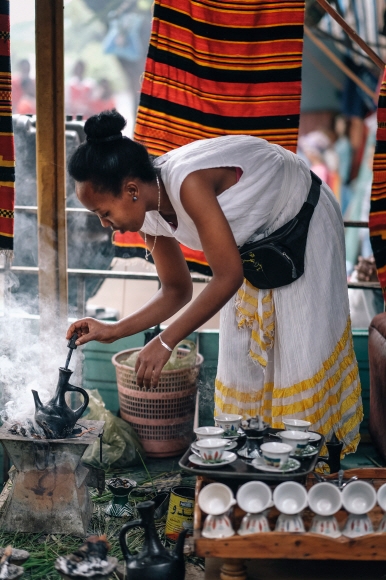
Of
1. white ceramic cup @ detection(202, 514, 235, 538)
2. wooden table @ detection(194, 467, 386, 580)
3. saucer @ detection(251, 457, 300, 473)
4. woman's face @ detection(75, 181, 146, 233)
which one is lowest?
wooden table @ detection(194, 467, 386, 580)

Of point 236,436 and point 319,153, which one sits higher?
point 319,153

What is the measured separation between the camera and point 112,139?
2365 mm

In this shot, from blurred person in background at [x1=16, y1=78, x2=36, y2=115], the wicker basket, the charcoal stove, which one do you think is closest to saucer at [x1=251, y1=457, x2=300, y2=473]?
the charcoal stove

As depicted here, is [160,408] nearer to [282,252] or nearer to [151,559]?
[282,252]

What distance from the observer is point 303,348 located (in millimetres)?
2609

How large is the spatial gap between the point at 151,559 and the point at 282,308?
107cm

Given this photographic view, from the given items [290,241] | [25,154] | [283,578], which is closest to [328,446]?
[283,578]

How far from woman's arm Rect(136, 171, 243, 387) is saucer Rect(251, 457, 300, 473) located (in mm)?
437

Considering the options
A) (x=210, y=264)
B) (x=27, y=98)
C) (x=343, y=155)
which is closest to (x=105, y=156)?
(x=210, y=264)

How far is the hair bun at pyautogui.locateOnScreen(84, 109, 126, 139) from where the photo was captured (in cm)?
235

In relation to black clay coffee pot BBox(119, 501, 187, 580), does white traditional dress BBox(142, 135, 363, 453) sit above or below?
above

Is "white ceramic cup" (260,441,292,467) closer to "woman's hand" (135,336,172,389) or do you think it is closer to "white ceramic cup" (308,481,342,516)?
"white ceramic cup" (308,481,342,516)

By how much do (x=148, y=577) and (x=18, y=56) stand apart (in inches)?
306

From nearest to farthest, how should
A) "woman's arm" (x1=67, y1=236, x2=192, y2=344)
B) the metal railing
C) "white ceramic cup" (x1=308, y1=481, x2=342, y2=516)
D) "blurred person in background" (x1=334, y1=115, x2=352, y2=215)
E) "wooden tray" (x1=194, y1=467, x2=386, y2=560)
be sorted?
"wooden tray" (x1=194, y1=467, x2=386, y2=560) < "white ceramic cup" (x1=308, y1=481, x2=342, y2=516) < "woman's arm" (x1=67, y1=236, x2=192, y2=344) < the metal railing < "blurred person in background" (x1=334, y1=115, x2=352, y2=215)
